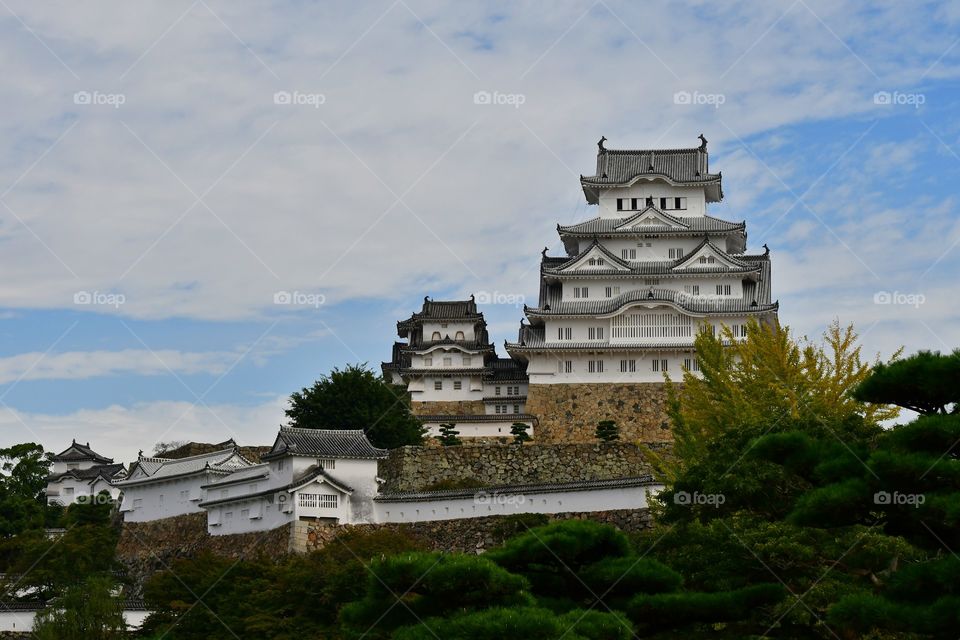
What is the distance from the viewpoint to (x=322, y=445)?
36188mm

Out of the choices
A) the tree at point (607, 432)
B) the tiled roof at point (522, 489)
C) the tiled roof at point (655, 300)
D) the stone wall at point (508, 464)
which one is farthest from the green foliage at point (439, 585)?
the tiled roof at point (655, 300)

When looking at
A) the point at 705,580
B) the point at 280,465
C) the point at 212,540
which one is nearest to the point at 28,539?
the point at 212,540

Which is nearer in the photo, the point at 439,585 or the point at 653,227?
the point at 439,585

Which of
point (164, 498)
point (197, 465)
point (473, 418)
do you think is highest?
point (473, 418)

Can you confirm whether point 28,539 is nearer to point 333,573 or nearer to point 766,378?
point 333,573

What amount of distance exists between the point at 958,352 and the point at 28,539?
32.1 m

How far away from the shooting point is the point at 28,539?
40.9m

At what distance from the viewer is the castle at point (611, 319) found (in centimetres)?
4916

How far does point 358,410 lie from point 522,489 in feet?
35.9

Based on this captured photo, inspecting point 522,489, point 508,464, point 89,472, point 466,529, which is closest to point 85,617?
point 466,529

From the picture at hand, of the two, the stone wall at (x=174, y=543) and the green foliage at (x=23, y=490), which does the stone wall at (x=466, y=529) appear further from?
the green foliage at (x=23, y=490)

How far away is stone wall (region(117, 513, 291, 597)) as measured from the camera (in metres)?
36.2
